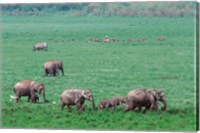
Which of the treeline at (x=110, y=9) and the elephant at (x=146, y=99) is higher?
the treeline at (x=110, y=9)

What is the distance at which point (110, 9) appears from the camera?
11211mm

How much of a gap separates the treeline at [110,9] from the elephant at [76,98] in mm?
1018

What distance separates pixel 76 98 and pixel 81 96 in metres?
0.07

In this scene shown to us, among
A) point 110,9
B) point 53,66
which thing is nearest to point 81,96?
point 53,66

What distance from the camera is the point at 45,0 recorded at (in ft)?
37.3

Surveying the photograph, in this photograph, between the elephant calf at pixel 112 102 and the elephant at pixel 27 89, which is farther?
the elephant at pixel 27 89

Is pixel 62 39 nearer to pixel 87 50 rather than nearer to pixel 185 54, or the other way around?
pixel 87 50

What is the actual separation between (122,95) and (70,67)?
79cm

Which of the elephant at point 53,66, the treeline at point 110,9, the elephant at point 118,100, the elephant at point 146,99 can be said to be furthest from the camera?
the elephant at point 53,66

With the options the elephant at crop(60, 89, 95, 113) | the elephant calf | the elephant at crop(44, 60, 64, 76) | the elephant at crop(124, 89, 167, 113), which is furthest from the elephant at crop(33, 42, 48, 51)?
the elephant at crop(124, 89, 167, 113)

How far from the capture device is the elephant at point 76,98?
441 inches

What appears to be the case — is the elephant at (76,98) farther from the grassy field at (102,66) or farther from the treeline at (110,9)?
the treeline at (110,9)

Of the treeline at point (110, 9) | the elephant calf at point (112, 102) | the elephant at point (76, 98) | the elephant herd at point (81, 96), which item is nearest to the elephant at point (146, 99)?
the elephant herd at point (81, 96)

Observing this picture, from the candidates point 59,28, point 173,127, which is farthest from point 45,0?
point 173,127
